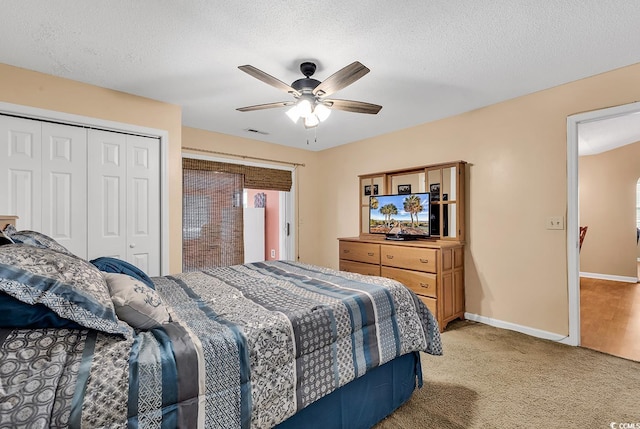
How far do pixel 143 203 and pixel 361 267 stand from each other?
2.67m

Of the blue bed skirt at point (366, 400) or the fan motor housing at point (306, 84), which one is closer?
the blue bed skirt at point (366, 400)

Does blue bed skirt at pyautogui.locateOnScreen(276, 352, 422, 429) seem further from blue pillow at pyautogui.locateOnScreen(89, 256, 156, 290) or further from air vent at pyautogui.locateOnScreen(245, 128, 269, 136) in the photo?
air vent at pyautogui.locateOnScreen(245, 128, 269, 136)

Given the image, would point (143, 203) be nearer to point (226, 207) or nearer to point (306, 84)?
point (226, 207)

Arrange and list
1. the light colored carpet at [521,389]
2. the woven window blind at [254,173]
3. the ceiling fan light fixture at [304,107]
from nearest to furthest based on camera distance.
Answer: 1. the light colored carpet at [521,389]
2. the ceiling fan light fixture at [304,107]
3. the woven window blind at [254,173]

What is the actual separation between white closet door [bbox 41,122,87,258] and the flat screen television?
11.0 ft

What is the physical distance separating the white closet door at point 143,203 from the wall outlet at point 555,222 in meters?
3.97

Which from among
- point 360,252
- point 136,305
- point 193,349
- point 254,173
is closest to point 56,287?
point 136,305

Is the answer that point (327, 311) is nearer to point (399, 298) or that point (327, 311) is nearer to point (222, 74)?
point (399, 298)

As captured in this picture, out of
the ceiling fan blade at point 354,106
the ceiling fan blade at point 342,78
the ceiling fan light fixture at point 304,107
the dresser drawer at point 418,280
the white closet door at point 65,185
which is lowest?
the dresser drawer at point 418,280

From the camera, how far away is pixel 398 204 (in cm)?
400

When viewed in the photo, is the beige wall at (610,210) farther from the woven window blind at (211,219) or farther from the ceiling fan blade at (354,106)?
the woven window blind at (211,219)

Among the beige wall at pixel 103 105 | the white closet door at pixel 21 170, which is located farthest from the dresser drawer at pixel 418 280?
the white closet door at pixel 21 170

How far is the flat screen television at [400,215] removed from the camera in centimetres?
372

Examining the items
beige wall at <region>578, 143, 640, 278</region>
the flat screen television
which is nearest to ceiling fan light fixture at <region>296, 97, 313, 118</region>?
the flat screen television
